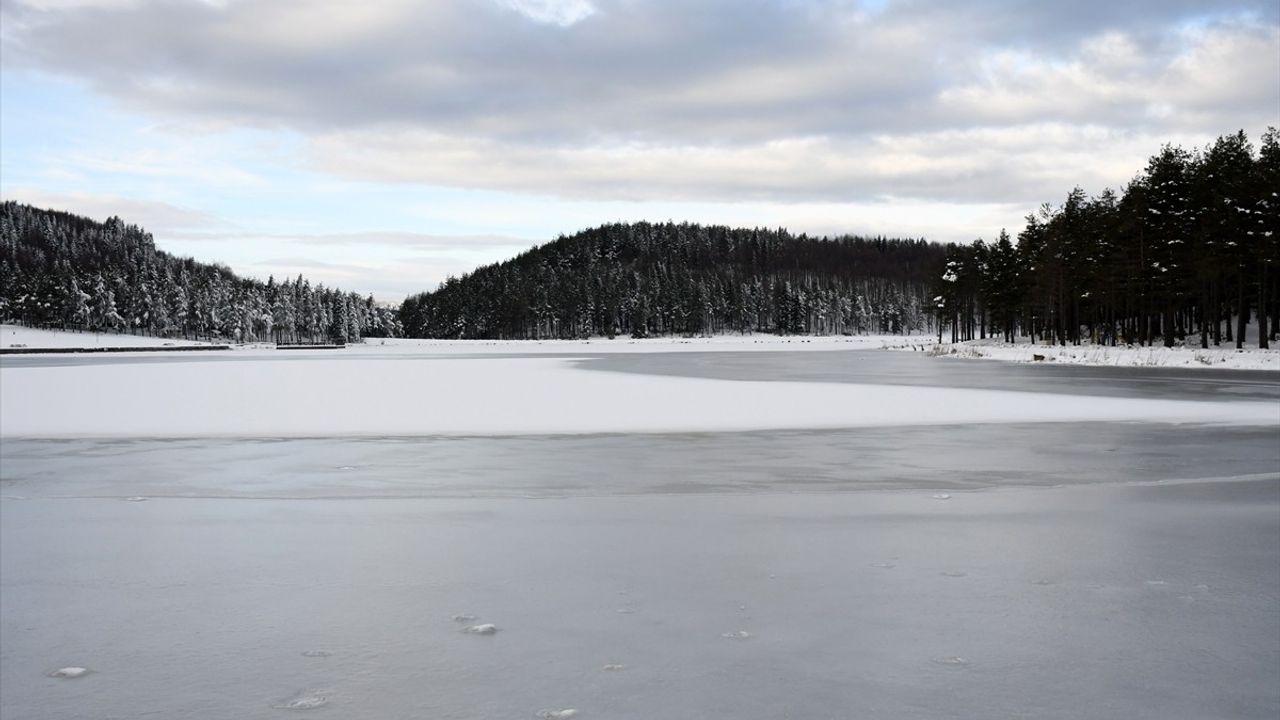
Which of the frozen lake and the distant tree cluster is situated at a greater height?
the distant tree cluster

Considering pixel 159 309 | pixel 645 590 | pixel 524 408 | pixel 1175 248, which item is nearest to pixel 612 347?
pixel 1175 248

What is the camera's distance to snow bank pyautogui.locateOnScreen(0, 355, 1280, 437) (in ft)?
57.3

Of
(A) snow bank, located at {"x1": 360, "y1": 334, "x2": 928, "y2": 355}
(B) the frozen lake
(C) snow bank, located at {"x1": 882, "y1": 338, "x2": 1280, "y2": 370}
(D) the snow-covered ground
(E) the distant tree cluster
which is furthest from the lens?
(D) the snow-covered ground

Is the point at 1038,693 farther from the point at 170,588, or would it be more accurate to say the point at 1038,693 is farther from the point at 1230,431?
the point at 1230,431

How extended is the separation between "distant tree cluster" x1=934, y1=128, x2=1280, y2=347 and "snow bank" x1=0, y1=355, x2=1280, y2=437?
37120 mm

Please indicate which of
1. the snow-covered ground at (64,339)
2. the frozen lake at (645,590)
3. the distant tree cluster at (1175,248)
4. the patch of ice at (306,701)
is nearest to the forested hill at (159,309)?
the snow-covered ground at (64,339)

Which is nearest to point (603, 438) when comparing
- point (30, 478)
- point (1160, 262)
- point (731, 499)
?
point (731, 499)

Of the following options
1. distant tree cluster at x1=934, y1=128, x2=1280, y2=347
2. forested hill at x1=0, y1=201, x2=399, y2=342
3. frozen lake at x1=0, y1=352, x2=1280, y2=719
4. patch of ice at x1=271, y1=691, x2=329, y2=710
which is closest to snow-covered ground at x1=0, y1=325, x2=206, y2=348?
forested hill at x1=0, y1=201, x2=399, y2=342

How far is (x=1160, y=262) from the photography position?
204 feet

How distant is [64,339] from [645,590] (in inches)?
6207

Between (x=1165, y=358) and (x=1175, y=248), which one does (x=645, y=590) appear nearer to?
(x=1165, y=358)

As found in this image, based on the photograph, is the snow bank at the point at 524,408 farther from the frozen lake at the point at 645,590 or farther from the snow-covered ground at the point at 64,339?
the snow-covered ground at the point at 64,339

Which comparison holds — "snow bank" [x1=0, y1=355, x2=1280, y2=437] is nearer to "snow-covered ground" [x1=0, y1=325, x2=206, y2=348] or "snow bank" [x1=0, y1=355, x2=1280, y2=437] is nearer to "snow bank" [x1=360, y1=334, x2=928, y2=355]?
"snow bank" [x1=360, y1=334, x2=928, y2=355]

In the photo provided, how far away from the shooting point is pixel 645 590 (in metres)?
6.13
